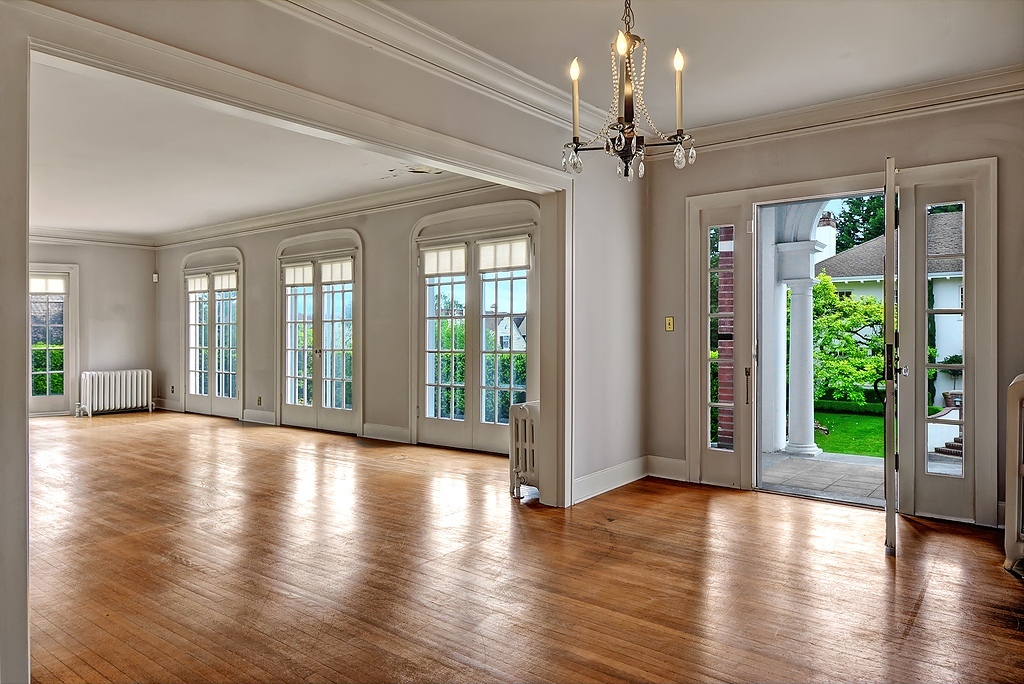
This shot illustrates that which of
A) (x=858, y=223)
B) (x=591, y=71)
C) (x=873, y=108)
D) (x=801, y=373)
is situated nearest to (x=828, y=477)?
(x=801, y=373)

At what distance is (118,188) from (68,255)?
3940 mm

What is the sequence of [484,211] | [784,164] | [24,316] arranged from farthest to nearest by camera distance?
[484,211], [784,164], [24,316]

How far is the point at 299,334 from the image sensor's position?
8992mm

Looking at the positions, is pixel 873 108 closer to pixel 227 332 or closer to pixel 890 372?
pixel 890 372

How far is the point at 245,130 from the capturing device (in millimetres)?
5359

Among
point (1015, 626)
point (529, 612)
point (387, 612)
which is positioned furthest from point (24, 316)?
point (1015, 626)

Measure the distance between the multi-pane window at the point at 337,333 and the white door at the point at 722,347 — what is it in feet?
14.8

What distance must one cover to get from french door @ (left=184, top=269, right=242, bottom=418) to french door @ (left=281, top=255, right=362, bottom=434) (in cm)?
122

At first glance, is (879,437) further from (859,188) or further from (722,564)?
(722,564)

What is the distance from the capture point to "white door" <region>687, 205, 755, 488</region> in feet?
17.5

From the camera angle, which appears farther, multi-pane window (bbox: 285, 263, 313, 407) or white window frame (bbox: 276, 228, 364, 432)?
multi-pane window (bbox: 285, 263, 313, 407)

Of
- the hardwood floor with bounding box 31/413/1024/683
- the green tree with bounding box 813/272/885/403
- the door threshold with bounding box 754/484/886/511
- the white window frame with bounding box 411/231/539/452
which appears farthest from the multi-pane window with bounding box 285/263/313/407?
the green tree with bounding box 813/272/885/403

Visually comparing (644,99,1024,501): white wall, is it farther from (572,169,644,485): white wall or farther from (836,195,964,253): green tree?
(836,195,964,253): green tree

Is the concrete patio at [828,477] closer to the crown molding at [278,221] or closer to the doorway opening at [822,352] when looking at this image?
the doorway opening at [822,352]
